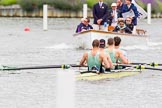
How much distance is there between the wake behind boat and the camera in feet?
92.6

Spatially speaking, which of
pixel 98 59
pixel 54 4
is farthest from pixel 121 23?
pixel 54 4

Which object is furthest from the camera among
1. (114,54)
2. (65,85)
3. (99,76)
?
(114,54)

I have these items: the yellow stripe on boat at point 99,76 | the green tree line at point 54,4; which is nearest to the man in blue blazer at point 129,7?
the yellow stripe on boat at point 99,76

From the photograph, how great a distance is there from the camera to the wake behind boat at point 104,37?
92.6 ft

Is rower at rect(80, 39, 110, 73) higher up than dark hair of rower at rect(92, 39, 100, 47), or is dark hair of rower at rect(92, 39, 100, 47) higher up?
dark hair of rower at rect(92, 39, 100, 47)

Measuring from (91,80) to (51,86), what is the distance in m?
1.03

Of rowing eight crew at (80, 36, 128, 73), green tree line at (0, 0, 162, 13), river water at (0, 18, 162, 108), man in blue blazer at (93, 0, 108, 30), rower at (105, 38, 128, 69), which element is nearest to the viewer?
river water at (0, 18, 162, 108)

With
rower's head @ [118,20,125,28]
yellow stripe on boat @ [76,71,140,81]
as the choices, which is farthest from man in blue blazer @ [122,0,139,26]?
yellow stripe on boat @ [76,71,140,81]

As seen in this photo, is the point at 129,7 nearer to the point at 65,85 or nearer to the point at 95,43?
the point at 95,43

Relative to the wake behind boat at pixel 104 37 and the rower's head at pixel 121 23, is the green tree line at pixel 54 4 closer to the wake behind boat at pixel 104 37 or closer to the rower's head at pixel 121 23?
the wake behind boat at pixel 104 37

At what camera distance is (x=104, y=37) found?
93.0 ft

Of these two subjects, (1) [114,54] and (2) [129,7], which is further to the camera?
(2) [129,7]

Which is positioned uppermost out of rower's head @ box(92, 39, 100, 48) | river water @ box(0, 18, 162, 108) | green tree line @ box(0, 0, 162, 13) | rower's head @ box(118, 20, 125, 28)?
green tree line @ box(0, 0, 162, 13)

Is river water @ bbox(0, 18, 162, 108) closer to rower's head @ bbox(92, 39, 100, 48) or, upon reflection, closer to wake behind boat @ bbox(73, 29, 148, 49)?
wake behind boat @ bbox(73, 29, 148, 49)
